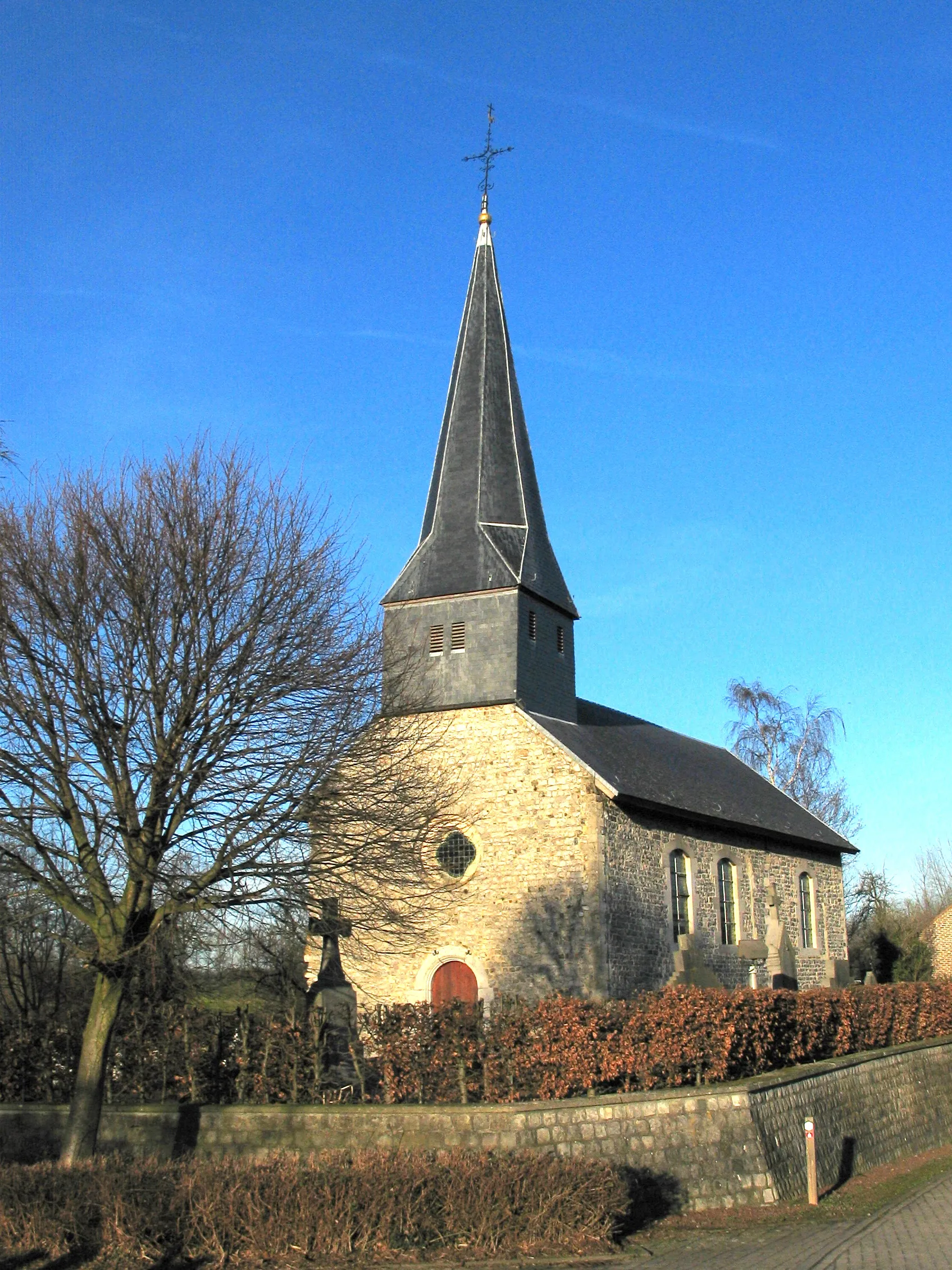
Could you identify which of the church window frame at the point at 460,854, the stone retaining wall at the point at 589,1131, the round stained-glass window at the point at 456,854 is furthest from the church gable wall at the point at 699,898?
the stone retaining wall at the point at 589,1131

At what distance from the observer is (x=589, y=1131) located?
11.6 metres

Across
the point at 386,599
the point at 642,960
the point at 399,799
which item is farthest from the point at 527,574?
the point at 399,799

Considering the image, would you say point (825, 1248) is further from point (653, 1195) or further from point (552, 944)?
point (552, 944)

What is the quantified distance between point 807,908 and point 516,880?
11.1m

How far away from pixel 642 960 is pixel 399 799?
8.76 meters

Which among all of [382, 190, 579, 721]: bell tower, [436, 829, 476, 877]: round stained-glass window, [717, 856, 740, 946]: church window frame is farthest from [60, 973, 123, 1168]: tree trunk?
[717, 856, 740, 946]: church window frame

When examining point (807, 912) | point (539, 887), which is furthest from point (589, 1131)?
point (807, 912)

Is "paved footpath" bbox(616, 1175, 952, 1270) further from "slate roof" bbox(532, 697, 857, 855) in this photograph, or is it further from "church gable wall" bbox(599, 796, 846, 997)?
"slate roof" bbox(532, 697, 857, 855)

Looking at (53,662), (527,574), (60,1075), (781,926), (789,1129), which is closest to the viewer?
(53,662)

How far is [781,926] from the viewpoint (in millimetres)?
25422

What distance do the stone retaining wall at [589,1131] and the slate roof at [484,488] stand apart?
1143 cm

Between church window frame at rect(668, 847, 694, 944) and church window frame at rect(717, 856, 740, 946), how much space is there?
56.1 inches

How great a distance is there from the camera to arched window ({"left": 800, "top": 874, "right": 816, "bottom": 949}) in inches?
1088

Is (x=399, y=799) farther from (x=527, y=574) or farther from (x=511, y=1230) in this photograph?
(x=527, y=574)
